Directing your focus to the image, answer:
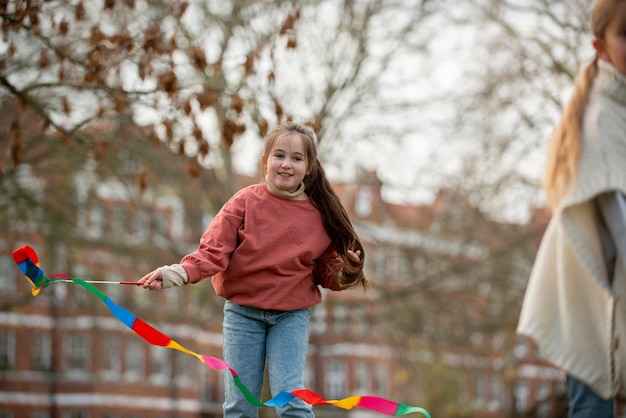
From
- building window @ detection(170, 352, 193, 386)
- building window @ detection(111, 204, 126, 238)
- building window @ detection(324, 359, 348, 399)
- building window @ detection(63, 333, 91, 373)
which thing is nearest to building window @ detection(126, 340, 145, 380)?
building window @ detection(170, 352, 193, 386)

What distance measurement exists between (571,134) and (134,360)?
51.7 meters

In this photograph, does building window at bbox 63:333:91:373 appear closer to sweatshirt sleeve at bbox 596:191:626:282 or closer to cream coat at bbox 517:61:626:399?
cream coat at bbox 517:61:626:399

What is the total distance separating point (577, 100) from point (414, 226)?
736 inches

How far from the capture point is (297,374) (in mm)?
5031

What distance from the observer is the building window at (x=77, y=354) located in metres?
53.5

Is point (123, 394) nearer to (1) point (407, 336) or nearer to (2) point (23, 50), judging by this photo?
(1) point (407, 336)

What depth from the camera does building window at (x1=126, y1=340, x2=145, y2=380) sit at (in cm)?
5516

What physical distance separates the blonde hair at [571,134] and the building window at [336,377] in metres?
56.4

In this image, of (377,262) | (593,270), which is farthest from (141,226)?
(593,270)

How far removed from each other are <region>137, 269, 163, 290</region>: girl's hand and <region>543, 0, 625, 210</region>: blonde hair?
2217mm

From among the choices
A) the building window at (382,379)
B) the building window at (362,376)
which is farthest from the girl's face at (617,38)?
the building window at (362,376)

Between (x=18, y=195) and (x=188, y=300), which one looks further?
(x=188, y=300)

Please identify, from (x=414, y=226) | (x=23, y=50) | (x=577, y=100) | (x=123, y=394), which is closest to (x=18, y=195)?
(x=23, y=50)

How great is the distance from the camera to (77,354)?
5409 cm
